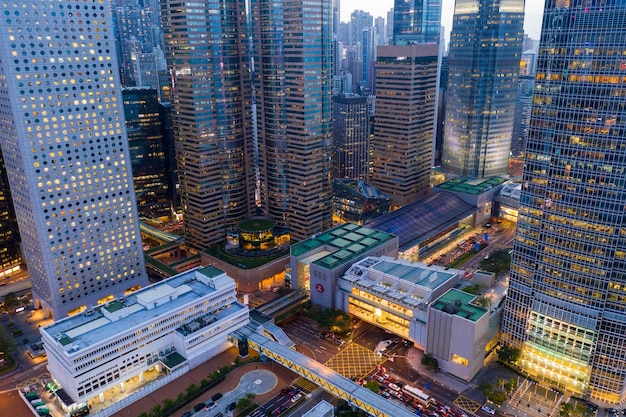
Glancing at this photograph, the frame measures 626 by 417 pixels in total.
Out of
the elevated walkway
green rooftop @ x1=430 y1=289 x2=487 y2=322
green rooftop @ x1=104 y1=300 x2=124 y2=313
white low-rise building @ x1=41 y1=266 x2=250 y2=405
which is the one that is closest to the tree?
the elevated walkway

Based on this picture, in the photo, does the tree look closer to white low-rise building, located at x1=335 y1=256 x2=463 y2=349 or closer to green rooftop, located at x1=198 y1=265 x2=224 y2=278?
white low-rise building, located at x1=335 y1=256 x2=463 y2=349

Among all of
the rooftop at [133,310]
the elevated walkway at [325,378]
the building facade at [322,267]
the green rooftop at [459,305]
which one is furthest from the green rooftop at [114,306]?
the green rooftop at [459,305]

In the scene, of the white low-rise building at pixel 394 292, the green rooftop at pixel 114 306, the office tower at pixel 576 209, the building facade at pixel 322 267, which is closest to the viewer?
the office tower at pixel 576 209

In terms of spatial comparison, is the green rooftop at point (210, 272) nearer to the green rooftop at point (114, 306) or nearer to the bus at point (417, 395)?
the green rooftop at point (114, 306)

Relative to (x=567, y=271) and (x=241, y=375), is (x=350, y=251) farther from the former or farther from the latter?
(x=567, y=271)

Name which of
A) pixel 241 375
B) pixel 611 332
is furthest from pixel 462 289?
pixel 241 375

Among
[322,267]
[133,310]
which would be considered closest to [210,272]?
[133,310]

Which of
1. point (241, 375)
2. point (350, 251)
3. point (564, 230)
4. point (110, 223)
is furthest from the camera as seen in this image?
point (350, 251)
